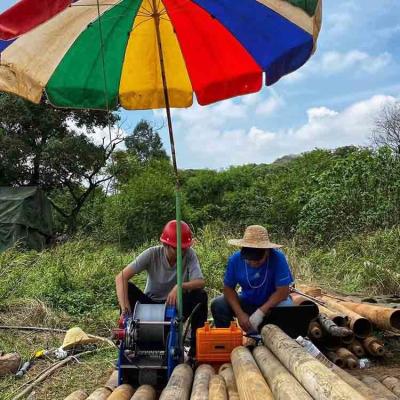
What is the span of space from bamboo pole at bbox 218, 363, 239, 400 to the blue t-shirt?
1.15 meters

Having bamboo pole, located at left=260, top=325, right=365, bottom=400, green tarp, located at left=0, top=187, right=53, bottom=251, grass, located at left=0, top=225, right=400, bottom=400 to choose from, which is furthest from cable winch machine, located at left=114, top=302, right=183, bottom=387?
green tarp, located at left=0, top=187, right=53, bottom=251

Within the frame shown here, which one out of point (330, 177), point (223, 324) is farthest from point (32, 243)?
point (223, 324)

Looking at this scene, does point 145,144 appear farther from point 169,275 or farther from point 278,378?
point 278,378

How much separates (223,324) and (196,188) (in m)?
19.5

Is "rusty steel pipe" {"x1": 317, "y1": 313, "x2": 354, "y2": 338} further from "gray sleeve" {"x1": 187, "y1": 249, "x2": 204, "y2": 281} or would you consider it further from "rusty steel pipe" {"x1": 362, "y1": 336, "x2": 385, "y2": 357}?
"gray sleeve" {"x1": 187, "y1": 249, "x2": 204, "y2": 281}

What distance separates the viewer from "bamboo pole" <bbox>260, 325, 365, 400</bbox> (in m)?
2.48

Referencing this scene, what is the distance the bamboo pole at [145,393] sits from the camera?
12.2ft

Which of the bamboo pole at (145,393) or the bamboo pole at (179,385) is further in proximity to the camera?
the bamboo pole at (145,393)

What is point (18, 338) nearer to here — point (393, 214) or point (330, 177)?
point (393, 214)

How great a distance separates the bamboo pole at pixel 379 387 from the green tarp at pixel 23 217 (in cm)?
1267

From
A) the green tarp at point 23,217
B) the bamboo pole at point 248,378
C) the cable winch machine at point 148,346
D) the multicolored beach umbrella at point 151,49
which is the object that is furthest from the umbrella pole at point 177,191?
the green tarp at point 23,217

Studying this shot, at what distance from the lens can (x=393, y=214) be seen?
1195cm

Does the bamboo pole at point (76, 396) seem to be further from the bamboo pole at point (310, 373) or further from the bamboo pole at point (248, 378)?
the bamboo pole at point (310, 373)

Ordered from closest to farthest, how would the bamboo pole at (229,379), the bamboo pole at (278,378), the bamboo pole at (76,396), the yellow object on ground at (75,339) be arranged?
the bamboo pole at (278,378) → the bamboo pole at (229,379) → the bamboo pole at (76,396) → the yellow object on ground at (75,339)
